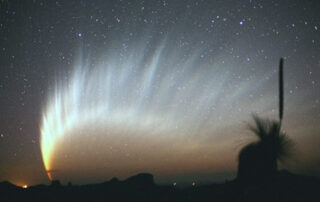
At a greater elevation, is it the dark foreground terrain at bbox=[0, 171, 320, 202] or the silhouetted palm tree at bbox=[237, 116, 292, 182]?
the silhouetted palm tree at bbox=[237, 116, 292, 182]

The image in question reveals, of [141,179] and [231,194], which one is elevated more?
[141,179]

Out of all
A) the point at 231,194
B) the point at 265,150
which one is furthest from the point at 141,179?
the point at 265,150

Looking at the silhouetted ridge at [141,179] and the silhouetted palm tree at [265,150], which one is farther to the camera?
the silhouetted ridge at [141,179]

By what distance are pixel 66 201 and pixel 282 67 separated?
12.5m

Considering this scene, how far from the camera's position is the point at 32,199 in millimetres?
14641

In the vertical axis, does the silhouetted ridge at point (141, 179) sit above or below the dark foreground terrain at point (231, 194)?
above

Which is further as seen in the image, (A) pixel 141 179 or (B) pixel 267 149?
(A) pixel 141 179

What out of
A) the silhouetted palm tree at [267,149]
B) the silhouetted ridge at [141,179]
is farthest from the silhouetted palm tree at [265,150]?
the silhouetted ridge at [141,179]

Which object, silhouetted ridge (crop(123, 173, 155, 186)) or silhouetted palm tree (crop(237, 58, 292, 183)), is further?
silhouetted ridge (crop(123, 173, 155, 186))

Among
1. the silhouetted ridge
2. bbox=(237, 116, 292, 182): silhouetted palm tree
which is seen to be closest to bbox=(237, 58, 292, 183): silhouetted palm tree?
bbox=(237, 116, 292, 182): silhouetted palm tree

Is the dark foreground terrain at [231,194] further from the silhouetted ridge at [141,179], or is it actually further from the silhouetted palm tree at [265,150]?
the silhouetted ridge at [141,179]

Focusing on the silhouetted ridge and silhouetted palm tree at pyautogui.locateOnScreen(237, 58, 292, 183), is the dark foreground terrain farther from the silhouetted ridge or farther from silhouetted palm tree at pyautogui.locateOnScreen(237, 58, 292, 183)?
A: the silhouetted ridge

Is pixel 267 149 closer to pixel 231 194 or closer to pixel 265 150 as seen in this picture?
pixel 265 150

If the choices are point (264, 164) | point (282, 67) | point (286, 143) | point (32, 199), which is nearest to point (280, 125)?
point (286, 143)
